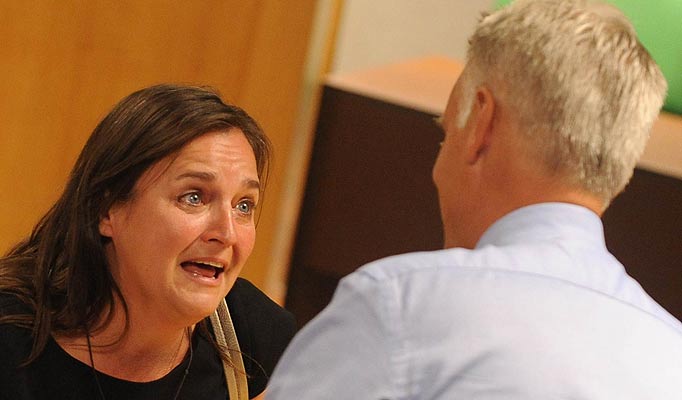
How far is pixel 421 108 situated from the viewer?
234 centimetres

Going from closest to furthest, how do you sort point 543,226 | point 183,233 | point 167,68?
point 543,226, point 183,233, point 167,68

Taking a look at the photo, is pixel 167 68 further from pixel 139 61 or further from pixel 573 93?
pixel 573 93

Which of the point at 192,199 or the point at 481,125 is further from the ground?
the point at 481,125

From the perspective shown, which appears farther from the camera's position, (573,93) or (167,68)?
(167,68)

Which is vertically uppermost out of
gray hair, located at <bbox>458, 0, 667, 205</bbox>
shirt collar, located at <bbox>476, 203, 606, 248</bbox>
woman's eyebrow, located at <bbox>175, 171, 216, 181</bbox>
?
gray hair, located at <bbox>458, 0, 667, 205</bbox>

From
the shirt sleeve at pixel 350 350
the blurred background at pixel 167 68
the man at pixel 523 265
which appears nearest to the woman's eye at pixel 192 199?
the man at pixel 523 265

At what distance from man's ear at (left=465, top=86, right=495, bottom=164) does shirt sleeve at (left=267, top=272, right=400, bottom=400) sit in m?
0.24

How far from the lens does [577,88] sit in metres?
1.10

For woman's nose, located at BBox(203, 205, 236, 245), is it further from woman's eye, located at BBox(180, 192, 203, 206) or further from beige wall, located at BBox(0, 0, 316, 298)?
beige wall, located at BBox(0, 0, 316, 298)

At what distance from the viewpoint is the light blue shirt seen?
959 millimetres

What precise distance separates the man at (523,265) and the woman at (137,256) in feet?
1.82

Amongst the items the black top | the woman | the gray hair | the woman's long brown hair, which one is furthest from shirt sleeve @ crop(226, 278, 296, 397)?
the gray hair

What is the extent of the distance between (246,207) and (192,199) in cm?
9

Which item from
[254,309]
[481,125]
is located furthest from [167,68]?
[481,125]
